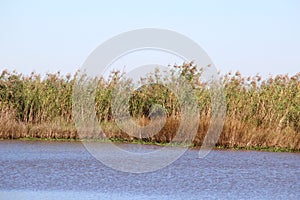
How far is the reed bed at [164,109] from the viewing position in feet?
56.7

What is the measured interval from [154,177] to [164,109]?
892 cm

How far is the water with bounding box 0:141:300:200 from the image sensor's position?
9.88 m

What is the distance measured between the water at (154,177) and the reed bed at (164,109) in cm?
142

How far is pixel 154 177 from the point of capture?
1173cm

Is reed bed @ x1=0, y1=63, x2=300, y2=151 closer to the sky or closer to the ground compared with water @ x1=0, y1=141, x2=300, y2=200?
closer to the sky

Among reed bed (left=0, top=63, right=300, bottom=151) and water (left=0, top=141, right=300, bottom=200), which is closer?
water (left=0, top=141, right=300, bottom=200)

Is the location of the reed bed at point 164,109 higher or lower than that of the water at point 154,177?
higher

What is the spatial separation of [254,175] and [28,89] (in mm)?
10839

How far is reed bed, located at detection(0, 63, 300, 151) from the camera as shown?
1730 cm

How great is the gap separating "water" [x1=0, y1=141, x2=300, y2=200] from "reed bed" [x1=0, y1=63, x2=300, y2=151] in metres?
1.42

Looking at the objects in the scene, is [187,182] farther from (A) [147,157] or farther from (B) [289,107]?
(B) [289,107]

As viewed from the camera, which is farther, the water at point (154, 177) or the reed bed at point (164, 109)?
the reed bed at point (164, 109)

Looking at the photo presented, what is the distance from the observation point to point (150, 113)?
21.0 m

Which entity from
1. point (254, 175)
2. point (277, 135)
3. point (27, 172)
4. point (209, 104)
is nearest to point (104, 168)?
point (27, 172)
